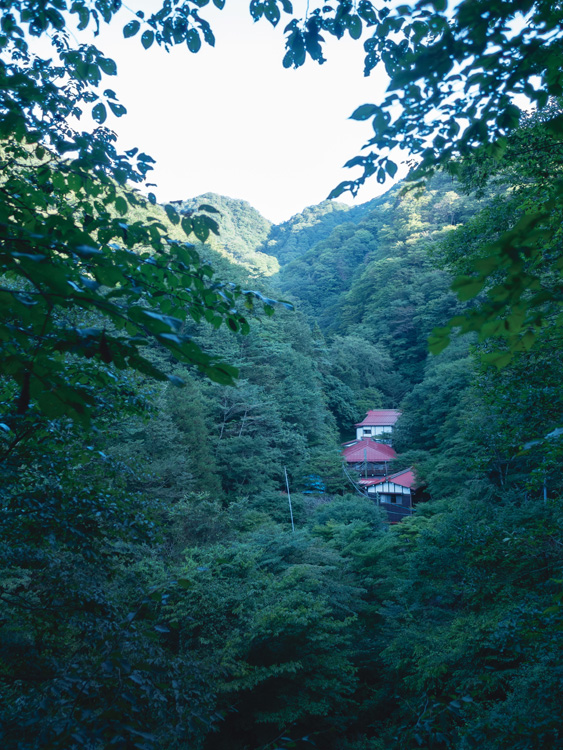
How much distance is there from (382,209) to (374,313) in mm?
18972

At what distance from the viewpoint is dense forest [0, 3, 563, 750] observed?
130 centimetres

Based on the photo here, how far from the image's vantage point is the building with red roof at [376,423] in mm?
25188

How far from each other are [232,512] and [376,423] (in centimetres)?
1445

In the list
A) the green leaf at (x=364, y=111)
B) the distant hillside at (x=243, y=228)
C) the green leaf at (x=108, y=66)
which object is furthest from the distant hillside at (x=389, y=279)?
the green leaf at (x=364, y=111)

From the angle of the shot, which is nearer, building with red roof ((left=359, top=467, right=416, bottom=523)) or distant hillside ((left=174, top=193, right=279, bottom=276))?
building with red roof ((left=359, top=467, right=416, bottom=523))

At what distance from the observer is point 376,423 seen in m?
25.5

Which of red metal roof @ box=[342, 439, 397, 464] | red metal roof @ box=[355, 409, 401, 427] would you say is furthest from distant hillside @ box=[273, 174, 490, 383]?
red metal roof @ box=[342, 439, 397, 464]

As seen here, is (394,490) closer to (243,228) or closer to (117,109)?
(117,109)

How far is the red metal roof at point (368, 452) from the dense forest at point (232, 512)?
9.31 feet

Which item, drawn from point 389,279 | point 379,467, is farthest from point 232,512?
point 389,279

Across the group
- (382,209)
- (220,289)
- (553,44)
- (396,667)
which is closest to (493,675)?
(396,667)

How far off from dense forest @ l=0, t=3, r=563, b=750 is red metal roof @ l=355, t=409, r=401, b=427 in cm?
593

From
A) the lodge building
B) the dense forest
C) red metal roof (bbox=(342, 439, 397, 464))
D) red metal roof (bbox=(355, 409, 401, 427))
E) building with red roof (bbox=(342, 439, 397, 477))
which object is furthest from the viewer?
red metal roof (bbox=(355, 409, 401, 427))

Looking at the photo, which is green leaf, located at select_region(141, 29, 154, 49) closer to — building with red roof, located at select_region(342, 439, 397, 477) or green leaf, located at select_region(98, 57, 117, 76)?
green leaf, located at select_region(98, 57, 117, 76)
